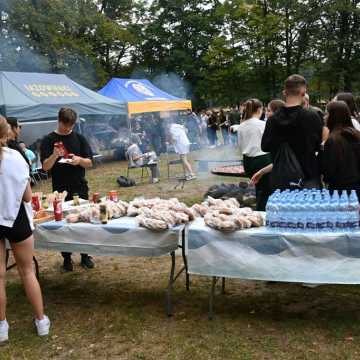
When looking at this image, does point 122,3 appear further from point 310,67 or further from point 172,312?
point 172,312

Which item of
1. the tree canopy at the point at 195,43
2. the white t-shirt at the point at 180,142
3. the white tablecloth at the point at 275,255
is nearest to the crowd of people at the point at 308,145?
the white tablecloth at the point at 275,255

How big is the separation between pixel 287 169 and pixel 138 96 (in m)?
12.5

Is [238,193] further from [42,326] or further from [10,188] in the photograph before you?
[10,188]

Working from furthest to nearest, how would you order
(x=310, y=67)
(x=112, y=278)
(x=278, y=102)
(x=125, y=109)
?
(x=310, y=67) → (x=125, y=109) → (x=278, y=102) → (x=112, y=278)

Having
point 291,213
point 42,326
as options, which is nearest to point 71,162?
point 42,326

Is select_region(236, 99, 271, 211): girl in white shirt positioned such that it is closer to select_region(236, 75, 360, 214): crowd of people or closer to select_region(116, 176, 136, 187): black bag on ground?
select_region(236, 75, 360, 214): crowd of people

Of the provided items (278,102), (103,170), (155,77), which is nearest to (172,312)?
(278,102)

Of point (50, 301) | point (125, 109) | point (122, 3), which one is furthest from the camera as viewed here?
point (122, 3)

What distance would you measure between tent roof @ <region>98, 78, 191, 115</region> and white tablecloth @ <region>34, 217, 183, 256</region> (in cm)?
1091

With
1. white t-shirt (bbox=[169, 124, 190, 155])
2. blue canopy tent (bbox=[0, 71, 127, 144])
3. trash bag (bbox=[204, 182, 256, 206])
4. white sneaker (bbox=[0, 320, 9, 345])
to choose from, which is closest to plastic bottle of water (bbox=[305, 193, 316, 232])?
white sneaker (bbox=[0, 320, 9, 345])

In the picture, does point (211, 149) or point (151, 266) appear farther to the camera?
point (211, 149)

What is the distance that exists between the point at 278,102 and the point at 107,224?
2.40 metres

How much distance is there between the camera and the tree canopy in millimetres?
22422

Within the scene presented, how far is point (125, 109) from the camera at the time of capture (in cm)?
1427
